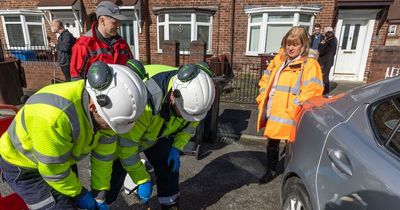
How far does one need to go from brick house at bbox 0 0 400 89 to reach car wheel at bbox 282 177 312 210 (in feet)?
26.6

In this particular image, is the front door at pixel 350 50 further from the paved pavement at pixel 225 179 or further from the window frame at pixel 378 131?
the window frame at pixel 378 131

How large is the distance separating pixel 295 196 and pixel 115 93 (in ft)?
5.09

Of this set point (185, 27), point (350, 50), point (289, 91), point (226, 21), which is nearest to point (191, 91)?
point (289, 91)

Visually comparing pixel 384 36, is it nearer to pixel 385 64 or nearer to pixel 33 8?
pixel 385 64

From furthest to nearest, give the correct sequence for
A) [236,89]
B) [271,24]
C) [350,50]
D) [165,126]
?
[271,24] < [350,50] < [236,89] < [165,126]

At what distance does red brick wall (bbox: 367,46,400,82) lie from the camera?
7.82m

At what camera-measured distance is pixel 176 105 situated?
1.99 m

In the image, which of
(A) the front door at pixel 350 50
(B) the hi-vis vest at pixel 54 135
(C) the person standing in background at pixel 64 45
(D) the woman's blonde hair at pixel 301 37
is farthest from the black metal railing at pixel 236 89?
(B) the hi-vis vest at pixel 54 135

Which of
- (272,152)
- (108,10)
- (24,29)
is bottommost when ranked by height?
(272,152)

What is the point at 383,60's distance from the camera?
8.00 metres

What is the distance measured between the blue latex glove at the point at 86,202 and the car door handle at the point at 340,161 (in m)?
1.53

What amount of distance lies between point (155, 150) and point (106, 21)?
1.64 meters

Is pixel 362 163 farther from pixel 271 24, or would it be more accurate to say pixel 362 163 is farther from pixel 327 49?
pixel 271 24

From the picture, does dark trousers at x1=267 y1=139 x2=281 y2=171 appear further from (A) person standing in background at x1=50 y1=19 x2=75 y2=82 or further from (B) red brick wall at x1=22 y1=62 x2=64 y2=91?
(B) red brick wall at x1=22 y1=62 x2=64 y2=91
